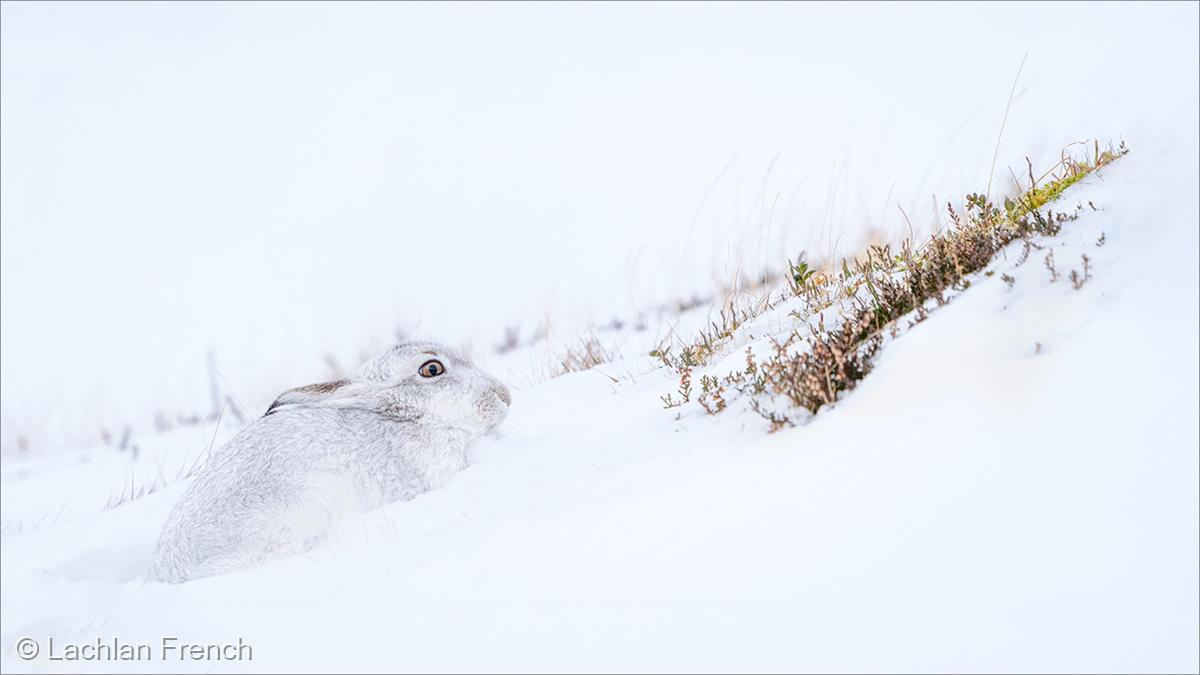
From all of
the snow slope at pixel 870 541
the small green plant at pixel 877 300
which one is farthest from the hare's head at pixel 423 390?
the small green plant at pixel 877 300

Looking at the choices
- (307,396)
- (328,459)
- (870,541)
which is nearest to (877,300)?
(870,541)

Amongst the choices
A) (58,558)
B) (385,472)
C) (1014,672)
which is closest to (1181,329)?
(1014,672)

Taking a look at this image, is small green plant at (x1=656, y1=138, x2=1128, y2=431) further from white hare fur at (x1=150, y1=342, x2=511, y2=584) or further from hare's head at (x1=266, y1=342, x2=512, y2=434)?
white hare fur at (x1=150, y1=342, x2=511, y2=584)

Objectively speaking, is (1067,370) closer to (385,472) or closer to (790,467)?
(790,467)

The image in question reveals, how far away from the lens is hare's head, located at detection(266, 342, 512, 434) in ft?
15.3

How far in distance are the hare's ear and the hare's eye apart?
17.1 inches

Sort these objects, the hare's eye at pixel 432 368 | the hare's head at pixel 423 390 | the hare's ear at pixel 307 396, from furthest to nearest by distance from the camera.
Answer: the hare's eye at pixel 432 368
the hare's head at pixel 423 390
the hare's ear at pixel 307 396

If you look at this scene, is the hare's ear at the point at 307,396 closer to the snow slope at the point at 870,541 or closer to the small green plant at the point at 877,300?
the snow slope at the point at 870,541

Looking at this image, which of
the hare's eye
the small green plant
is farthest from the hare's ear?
the small green plant

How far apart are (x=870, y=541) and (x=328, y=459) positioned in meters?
2.43

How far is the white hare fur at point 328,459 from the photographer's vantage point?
3.93 metres

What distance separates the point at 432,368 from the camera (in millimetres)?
4902

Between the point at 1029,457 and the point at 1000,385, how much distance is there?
1.05 ft

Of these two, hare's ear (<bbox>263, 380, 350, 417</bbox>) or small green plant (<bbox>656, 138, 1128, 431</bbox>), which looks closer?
small green plant (<bbox>656, 138, 1128, 431</bbox>)
